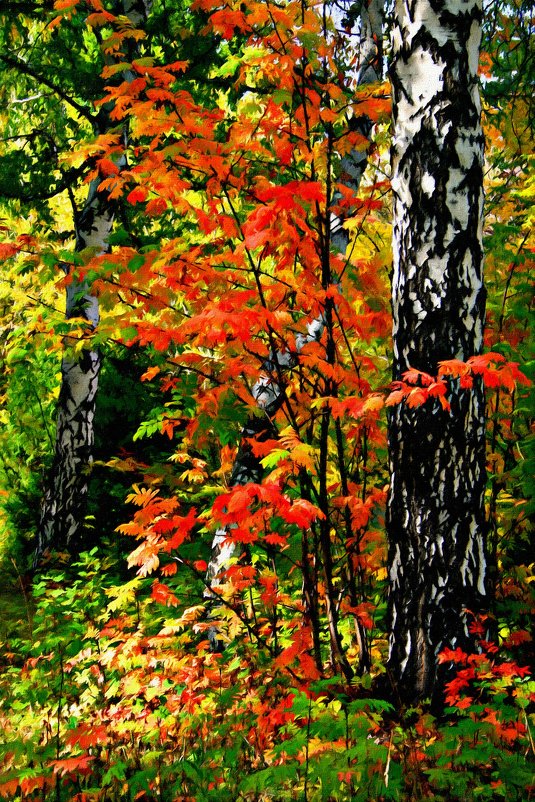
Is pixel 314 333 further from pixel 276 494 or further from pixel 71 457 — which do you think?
pixel 71 457

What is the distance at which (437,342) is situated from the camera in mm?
2797

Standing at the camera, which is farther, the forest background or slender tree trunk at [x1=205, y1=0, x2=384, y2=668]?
slender tree trunk at [x1=205, y1=0, x2=384, y2=668]

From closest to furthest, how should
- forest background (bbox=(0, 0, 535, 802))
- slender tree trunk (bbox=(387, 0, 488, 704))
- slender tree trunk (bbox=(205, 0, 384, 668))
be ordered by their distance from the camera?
forest background (bbox=(0, 0, 535, 802)), slender tree trunk (bbox=(387, 0, 488, 704)), slender tree trunk (bbox=(205, 0, 384, 668))

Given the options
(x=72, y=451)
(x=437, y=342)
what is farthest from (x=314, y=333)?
(x=72, y=451)

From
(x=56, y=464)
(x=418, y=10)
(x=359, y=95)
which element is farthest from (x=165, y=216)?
(x=418, y=10)

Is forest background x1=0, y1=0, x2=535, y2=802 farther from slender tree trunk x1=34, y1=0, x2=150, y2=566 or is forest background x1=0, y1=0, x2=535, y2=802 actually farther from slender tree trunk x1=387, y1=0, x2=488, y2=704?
slender tree trunk x1=34, y1=0, x2=150, y2=566

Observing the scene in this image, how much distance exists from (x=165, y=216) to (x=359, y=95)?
14.7ft

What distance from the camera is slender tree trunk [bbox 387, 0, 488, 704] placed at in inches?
109

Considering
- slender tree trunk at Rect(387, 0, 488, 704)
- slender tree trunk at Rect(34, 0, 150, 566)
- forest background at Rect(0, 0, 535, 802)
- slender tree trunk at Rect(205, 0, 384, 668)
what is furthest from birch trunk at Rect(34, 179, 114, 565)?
slender tree trunk at Rect(387, 0, 488, 704)

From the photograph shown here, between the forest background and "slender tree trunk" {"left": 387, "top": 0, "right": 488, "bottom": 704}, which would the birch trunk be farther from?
"slender tree trunk" {"left": 387, "top": 0, "right": 488, "bottom": 704}

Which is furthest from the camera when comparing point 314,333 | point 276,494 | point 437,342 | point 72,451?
point 72,451

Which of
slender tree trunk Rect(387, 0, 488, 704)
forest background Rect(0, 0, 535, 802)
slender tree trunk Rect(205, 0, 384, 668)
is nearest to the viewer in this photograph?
forest background Rect(0, 0, 535, 802)

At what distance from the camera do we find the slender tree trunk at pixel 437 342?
2.77 metres

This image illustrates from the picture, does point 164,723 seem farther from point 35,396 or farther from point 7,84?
point 7,84
